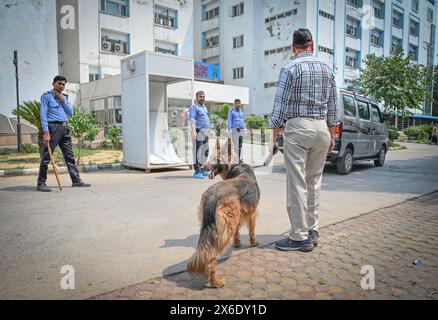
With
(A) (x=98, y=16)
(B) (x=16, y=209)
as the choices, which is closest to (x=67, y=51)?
(A) (x=98, y=16)

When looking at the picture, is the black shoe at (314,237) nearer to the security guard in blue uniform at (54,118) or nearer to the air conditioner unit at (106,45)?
the security guard in blue uniform at (54,118)

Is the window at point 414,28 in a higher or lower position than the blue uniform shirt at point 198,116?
higher

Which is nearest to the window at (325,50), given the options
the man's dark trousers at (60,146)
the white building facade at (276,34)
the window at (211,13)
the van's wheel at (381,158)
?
the white building facade at (276,34)

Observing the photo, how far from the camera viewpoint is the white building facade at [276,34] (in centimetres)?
3156

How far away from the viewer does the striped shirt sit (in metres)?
3.31

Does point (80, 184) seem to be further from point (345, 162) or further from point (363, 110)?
point (363, 110)

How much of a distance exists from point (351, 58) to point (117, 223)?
121 feet

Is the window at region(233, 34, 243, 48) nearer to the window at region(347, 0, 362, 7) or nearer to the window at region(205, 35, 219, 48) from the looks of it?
the window at region(205, 35, 219, 48)

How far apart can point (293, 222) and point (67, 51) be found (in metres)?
→ 24.9

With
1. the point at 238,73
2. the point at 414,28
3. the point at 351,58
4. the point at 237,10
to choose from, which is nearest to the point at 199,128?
the point at 238,73

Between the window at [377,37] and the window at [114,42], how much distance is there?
94.5 ft

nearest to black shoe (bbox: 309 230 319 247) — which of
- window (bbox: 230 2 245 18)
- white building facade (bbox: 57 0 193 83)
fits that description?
white building facade (bbox: 57 0 193 83)

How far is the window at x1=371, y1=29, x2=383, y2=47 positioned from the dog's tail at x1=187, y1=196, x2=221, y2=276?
42.3 meters

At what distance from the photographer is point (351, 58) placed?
3544cm
